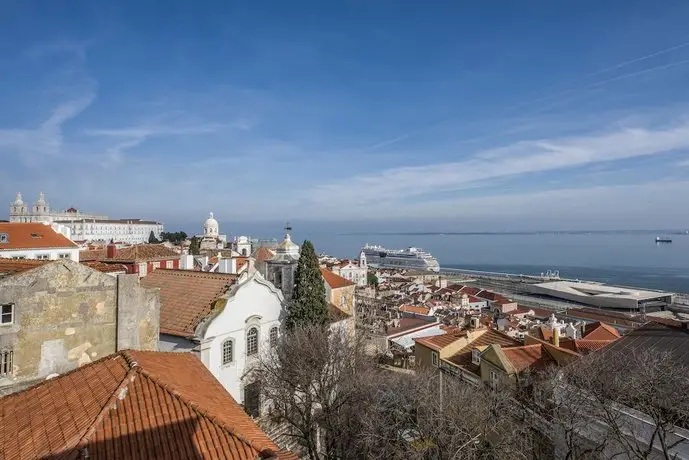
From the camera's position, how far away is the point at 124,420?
8.35 metres

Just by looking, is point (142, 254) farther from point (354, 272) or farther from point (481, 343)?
point (354, 272)

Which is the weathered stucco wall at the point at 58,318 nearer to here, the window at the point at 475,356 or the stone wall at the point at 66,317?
the stone wall at the point at 66,317

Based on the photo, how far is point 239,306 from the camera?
63.4ft

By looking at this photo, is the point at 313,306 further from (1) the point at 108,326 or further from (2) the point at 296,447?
(1) the point at 108,326

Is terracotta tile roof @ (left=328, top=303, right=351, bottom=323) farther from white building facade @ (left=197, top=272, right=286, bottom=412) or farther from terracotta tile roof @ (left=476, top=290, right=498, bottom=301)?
terracotta tile roof @ (left=476, top=290, right=498, bottom=301)

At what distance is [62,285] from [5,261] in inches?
163

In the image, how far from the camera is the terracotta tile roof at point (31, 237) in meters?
39.1

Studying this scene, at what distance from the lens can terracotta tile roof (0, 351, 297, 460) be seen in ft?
25.5

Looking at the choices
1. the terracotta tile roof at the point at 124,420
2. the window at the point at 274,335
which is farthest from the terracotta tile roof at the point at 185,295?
the terracotta tile roof at the point at 124,420

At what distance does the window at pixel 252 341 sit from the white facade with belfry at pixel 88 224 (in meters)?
117

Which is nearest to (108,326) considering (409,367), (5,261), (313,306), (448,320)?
(5,261)

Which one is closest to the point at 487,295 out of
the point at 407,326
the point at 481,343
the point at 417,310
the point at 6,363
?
the point at 417,310

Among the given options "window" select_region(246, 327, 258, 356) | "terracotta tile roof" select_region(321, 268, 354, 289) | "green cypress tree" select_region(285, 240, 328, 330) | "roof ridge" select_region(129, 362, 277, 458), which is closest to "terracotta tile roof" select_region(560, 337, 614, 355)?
"green cypress tree" select_region(285, 240, 328, 330)

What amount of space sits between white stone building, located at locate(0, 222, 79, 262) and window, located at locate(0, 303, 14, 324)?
30.0 meters
